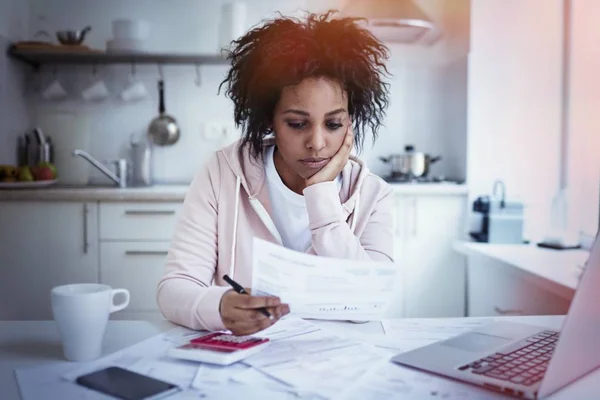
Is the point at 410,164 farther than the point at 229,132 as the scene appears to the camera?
No

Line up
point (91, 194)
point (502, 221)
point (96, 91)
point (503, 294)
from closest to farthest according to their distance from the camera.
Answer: point (503, 294)
point (502, 221)
point (91, 194)
point (96, 91)

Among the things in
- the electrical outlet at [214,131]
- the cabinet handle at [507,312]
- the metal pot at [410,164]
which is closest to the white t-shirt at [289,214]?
the cabinet handle at [507,312]

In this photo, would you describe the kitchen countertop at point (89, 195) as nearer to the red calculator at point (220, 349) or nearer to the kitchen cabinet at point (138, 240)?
the kitchen cabinet at point (138, 240)

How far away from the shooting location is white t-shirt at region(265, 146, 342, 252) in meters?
1.33

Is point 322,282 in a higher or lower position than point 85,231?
higher

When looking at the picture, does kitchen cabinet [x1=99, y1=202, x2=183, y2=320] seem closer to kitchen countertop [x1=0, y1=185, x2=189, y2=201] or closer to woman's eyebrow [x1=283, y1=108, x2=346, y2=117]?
kitchen countertop [x1=0, y1=185, x2=189, y2=201]

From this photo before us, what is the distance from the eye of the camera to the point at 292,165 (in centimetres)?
130

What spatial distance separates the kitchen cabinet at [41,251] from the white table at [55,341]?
176cm

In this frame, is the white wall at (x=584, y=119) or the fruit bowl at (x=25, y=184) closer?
the white wall at (x=584, y=119)

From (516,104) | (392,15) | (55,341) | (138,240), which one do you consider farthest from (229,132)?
(55,341)

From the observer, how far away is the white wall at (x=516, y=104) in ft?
9.46

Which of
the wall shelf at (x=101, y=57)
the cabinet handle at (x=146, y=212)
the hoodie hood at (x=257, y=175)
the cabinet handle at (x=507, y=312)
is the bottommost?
the cabinet handle at (x=507, y=312)

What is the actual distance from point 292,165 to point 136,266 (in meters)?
1.62

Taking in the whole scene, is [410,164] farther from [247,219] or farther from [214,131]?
[247,219]
